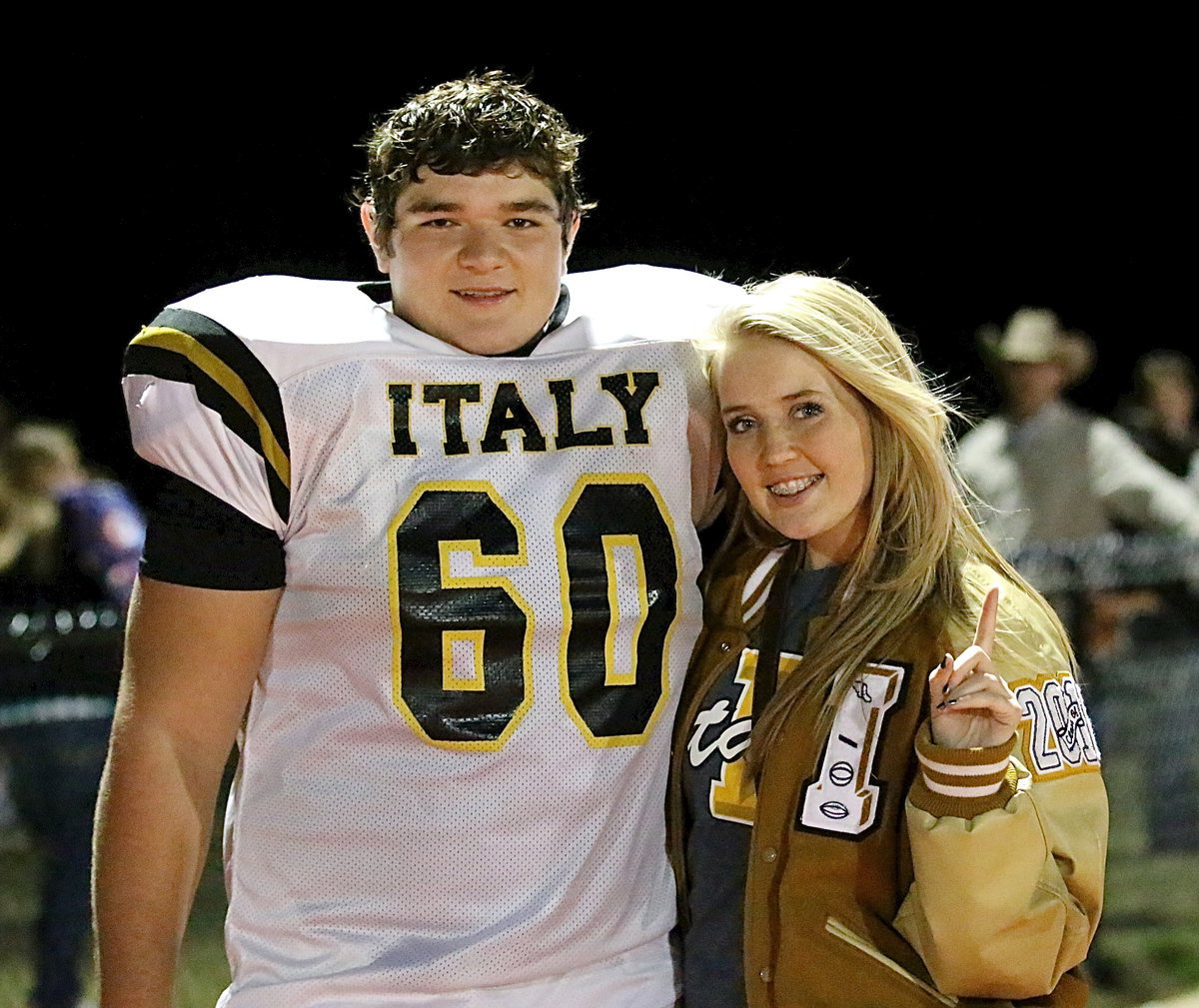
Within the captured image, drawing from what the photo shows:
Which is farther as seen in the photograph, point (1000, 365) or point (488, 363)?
point (1000, 365)

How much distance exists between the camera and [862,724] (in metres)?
2.14

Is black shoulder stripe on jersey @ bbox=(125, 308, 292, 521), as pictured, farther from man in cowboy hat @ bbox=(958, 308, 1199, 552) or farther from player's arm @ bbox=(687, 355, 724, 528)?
man in cowboy hat @ bbox=(958, 308, 1199, 552)

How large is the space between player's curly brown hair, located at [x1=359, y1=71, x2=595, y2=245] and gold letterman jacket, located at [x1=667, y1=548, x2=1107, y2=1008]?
75cm

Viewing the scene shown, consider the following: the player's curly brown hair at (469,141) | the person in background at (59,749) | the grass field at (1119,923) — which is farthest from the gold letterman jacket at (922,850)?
the grass field at (1119,923)

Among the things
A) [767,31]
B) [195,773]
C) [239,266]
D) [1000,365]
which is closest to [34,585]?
[195,773]

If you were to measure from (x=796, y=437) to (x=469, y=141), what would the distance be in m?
0.56

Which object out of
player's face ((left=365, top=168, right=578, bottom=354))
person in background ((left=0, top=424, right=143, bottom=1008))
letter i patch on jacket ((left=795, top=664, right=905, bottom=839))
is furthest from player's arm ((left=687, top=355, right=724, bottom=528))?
person in background ((left=0, top=424, right=143, bottom=1008))

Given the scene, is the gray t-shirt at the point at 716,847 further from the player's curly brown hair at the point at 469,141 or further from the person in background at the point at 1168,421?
the person in background at the point at 1168,421

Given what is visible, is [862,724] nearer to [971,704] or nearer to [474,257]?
[971,704]

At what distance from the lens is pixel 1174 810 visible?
19.2ft

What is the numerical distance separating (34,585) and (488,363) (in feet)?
9.62

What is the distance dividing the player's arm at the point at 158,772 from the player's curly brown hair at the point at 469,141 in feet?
1.82

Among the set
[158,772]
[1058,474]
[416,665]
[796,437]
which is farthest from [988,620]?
[1058,474]

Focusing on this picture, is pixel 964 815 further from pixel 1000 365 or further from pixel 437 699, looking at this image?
pixel 1000 365
